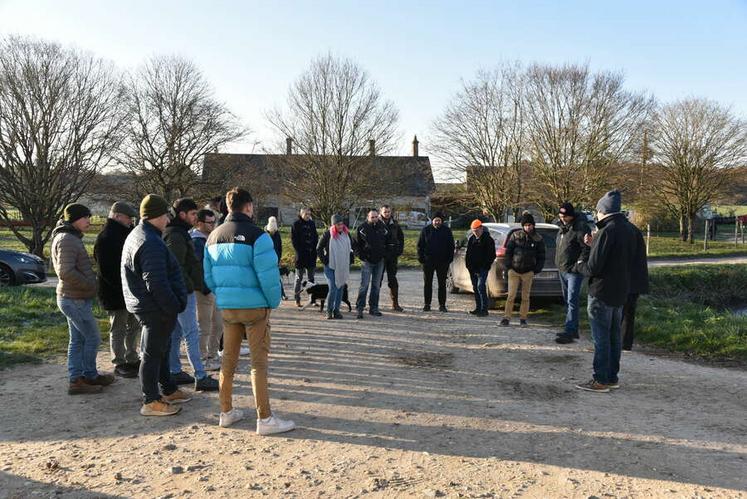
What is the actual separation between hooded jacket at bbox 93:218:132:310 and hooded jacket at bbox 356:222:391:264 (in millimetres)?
4739

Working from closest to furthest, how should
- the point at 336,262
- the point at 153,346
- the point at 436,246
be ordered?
the point at 153,346 < the point at 336,262 < the point at 436,246

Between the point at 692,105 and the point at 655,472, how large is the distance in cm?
3595

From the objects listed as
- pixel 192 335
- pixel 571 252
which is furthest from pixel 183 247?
pixel 571 252

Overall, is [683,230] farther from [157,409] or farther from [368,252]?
[157,409]

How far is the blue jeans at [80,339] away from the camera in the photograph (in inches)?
224

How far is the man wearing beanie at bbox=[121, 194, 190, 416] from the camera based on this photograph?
4754 millimetres

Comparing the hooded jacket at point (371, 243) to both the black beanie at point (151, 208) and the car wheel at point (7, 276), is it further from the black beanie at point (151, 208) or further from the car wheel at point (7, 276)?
the car wheel at point (7, 276)

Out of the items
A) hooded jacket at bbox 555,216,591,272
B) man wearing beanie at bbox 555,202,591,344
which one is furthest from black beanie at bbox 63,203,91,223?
hooded jacket at bbox 555,216,591,272

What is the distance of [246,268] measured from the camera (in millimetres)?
4508

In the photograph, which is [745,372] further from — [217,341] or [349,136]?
[349,136]

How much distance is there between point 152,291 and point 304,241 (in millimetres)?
6700

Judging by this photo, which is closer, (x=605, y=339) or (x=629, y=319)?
(x=605, y=339)

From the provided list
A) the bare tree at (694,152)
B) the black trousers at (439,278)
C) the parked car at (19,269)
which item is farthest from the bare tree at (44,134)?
the bare tree at (694,152)

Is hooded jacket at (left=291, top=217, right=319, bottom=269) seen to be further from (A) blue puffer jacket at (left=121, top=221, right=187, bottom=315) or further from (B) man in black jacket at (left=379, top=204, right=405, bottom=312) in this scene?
(A) blue puffer jacket at (left=121, top=221, right=187, bottom=315)
